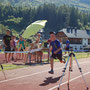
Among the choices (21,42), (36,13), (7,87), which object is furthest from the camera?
(36,13)

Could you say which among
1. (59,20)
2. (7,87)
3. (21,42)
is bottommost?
(7,87)

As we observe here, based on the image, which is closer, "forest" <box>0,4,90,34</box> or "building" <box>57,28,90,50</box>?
"building" <box>57,28,90,50</box>

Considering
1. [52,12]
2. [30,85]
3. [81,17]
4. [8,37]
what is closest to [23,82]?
[30,85]

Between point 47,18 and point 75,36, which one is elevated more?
point 47,18

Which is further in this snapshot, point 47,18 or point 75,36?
point 47,18

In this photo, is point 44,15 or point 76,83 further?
point 44,15

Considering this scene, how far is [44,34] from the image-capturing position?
147 metres

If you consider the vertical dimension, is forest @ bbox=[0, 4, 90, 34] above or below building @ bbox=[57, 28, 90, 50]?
above

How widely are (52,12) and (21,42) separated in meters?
142

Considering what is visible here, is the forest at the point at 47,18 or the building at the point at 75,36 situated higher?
the forest at the point at 47,18

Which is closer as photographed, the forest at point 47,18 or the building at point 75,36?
the building at point 75,36

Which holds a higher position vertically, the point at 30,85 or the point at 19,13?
the point at 19,13

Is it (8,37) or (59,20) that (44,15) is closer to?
Result: (59,20)

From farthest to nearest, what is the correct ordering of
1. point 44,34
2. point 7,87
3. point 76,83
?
point 44,34
point 76,83
point 7,87
